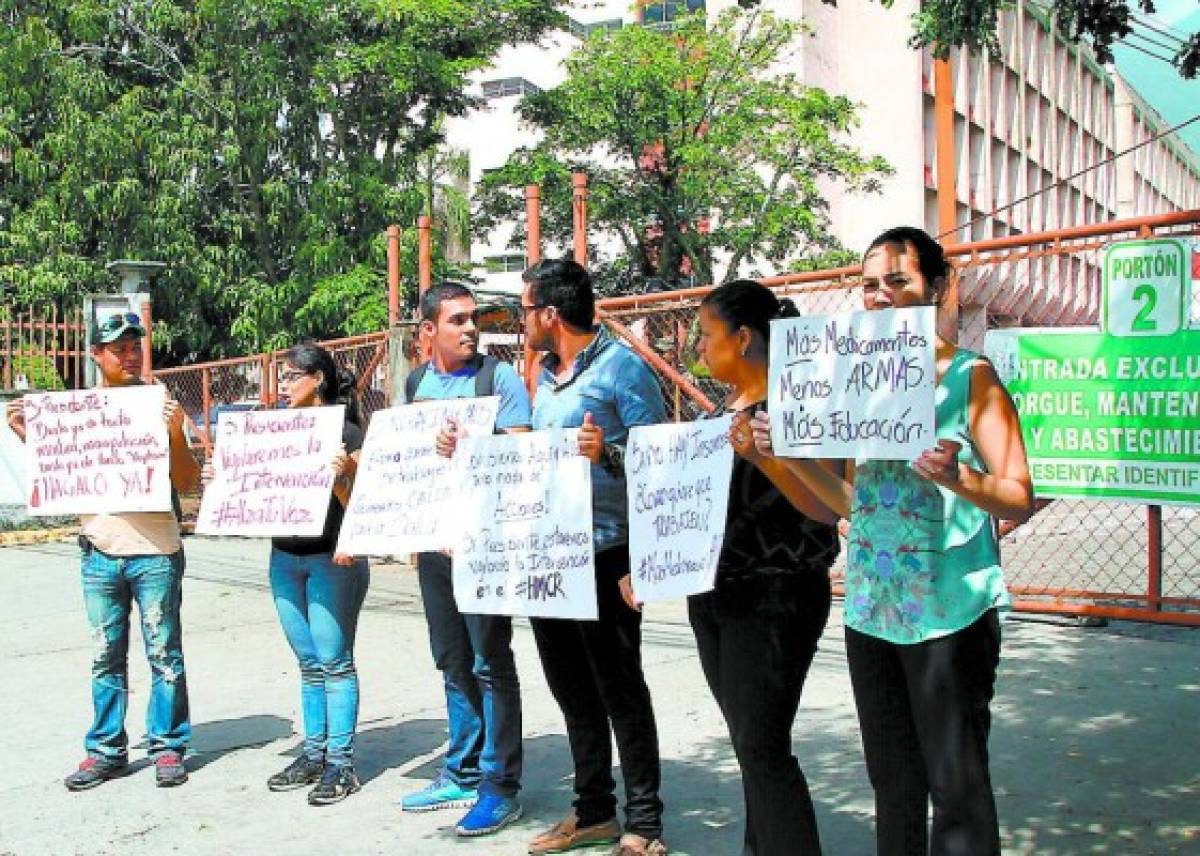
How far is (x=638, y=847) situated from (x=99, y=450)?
2.91 metres

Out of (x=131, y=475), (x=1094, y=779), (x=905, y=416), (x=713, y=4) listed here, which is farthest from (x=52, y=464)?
(x=713, y=4)

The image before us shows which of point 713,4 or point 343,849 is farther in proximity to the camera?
point 713,4

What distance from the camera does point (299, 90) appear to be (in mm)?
24219

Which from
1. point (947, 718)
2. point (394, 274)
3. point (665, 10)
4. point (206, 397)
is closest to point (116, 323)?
point (947, 718)

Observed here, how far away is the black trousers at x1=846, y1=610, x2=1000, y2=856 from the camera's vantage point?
295cm

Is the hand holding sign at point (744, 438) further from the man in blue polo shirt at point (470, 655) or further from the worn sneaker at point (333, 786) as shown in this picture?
the worn sneaker at point (333, 786)

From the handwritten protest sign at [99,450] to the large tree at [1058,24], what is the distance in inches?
134

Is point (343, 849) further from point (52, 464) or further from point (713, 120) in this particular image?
point (713, 120)

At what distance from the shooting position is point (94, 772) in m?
5.32

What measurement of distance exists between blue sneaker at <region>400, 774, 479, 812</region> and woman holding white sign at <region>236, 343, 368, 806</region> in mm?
333

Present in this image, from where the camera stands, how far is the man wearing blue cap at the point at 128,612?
5.36 m

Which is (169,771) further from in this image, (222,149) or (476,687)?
(222,149)

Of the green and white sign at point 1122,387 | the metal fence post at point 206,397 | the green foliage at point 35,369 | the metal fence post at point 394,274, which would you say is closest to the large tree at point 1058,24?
the green and white sign at point 1122,387

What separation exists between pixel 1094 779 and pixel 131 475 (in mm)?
3993
